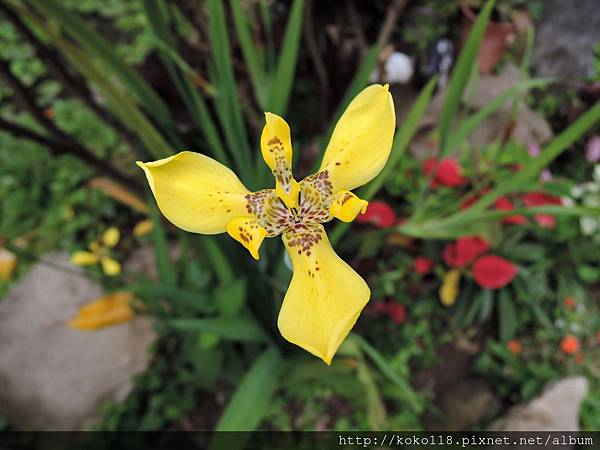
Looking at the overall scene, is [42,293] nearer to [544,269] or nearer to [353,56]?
[353,56]

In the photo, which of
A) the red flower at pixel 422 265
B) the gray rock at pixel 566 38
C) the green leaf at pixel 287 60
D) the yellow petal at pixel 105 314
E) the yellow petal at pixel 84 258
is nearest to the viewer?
the green leaf at pixel 287 60

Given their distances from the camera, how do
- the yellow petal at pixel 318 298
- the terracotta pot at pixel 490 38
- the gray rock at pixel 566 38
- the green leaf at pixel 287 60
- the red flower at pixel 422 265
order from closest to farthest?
1. the yellow petal at pixel 318 298
2. the green leaf at pixel 287 60
3. the red flower at pixel 422 265
4. the terracotta pot at pixel 490 38
5. the gray rock at pixel 566 38

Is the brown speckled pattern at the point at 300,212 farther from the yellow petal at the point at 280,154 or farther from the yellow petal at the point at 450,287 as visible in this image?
the yellow petal at the point at 450,287

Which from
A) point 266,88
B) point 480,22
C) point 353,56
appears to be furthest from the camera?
point 353,56

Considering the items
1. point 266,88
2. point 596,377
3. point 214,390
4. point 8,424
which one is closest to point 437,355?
point 596,377

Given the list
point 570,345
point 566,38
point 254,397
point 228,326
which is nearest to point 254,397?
point 254,397

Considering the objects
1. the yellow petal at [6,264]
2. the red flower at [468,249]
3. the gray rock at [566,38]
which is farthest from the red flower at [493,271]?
the yellow petal at [6,264]

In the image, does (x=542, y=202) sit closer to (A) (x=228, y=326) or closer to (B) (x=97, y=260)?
(A) (x=228, y=326)
